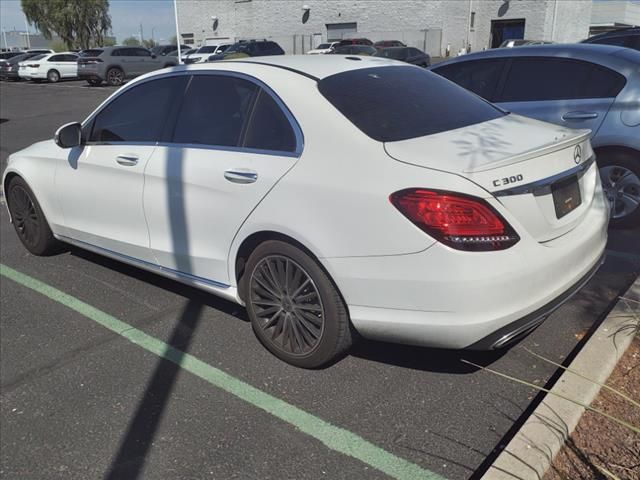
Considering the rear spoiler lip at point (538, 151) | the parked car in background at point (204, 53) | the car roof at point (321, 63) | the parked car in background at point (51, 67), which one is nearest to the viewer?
the rear spoiler lip at point (538, 151)

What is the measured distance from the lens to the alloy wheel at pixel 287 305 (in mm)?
3225

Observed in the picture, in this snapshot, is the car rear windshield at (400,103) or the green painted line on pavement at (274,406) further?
the car rear windshield at (400,103)

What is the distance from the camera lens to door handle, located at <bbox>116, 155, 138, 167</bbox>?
4113 millimetres

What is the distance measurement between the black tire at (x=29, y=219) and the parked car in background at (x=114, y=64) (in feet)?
84.2

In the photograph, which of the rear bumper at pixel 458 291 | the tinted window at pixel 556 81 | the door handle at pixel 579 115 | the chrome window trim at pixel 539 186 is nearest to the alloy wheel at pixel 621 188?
the door handle at pixel 579 115

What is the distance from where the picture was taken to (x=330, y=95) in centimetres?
336

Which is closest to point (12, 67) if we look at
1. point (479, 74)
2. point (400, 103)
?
point (479, 74)

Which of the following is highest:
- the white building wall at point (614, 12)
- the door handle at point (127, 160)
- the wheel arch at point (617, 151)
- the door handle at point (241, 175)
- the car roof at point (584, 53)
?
the white building wall at point (614, 12)

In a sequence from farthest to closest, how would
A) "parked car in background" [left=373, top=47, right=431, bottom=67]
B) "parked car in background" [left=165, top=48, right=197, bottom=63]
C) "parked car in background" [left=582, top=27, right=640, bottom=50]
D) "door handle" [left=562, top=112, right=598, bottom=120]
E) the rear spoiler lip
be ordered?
"parked car in background" [left=165, top=48, right=197, bottom=63]
"parked car in background" [left=373, top=47, right=431, bottom=67]
"parked car in background" [left=582, top=27, right=640, bottom=50]
"door handle" [left=562, top=112, right=598, bottom=120]
the rear spoiler lip

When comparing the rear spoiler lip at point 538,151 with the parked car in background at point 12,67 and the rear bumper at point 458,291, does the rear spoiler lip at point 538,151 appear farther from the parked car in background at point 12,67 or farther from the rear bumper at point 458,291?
the parked car in background at point 12,67

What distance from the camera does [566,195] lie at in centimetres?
310

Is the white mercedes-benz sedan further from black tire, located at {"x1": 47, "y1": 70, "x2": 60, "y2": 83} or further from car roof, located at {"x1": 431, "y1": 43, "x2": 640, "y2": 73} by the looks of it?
black tire, located at {"x1": 47, "y1": 70, "x2": 60, "y2": 83}

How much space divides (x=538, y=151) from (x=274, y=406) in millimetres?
1858

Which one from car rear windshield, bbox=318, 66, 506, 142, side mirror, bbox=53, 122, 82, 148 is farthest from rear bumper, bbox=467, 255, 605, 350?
side mirror, bbox=53, 122, 82, 148
